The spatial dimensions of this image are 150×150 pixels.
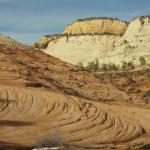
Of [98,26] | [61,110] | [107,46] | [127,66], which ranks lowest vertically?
[61,110]

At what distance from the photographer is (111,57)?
102500 mm

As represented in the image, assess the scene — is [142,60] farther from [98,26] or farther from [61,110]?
[61,110]

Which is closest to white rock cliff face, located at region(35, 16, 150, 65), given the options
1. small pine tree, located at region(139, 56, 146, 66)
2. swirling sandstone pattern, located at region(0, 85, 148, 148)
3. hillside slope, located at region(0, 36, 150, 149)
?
small pine tree, located at region(139, 56, 146, 66)

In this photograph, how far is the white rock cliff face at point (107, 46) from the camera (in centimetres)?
9881

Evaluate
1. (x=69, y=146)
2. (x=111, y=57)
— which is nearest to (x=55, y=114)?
(x=69, y=146)

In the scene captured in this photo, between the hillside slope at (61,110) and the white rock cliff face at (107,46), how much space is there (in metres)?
63.8

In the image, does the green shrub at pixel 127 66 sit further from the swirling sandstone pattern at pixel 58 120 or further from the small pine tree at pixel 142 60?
the swirling sandstone pattern at pixel 58 120

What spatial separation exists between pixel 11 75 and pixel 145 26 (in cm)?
7957

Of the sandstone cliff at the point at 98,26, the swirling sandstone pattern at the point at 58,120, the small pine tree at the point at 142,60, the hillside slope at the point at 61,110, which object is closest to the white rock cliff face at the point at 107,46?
the sandstone cliff at the point at 98,26

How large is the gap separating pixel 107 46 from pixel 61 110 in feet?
287

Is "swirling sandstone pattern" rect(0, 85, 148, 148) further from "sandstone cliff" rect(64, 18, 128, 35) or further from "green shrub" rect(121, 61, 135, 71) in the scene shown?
"sandstone cliff" rect(64, 18, 128, 35)

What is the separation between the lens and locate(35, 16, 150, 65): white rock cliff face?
3890 inches

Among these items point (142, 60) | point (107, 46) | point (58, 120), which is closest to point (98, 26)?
point (107, 46)

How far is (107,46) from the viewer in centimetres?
11000
